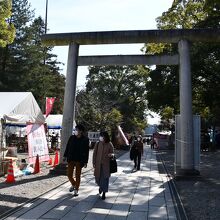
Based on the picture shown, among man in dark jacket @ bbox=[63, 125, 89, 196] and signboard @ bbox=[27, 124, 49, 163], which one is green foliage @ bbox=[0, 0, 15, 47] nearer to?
signboard @ bbox=[27, 124, 49, 163]

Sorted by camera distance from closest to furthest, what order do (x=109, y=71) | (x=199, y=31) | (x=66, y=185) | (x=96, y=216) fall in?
1. (x=96, y=216)
2. (x=66, y=185)
3. (x=199, y=31)
4. (x=109, y=71)

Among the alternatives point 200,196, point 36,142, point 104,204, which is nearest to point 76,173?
point 104,204

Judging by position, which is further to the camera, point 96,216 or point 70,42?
point 70,42

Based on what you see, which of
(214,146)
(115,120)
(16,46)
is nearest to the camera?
(214,146)

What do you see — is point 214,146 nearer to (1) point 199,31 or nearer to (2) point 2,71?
(2) point 2,71

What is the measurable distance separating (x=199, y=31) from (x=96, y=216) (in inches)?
341

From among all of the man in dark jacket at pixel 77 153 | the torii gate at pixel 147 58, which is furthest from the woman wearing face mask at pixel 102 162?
the torii gate at pixel 147 58

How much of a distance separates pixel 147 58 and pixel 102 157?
5918 mm

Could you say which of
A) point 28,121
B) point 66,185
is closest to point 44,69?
point 28,121

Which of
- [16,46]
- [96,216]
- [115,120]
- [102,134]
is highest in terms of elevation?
[16,46]

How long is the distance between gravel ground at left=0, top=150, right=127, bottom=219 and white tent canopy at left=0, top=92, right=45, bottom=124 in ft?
7.27

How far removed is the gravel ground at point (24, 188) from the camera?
8422mm

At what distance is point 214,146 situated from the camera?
3631cm

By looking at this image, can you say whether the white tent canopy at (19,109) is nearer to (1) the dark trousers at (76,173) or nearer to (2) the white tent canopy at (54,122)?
(1) the dark trousers at (76,173)
